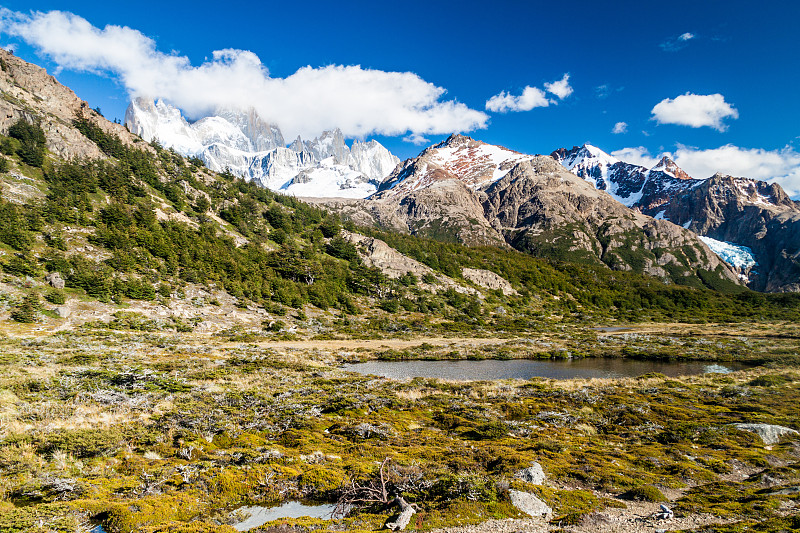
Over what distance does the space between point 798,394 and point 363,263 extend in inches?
4791

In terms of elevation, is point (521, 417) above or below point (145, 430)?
below

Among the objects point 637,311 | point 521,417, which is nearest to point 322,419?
point 521,417

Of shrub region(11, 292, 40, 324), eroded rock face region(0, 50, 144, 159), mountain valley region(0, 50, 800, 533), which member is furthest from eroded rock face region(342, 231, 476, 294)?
shrub region(11, 292, 40, 324)

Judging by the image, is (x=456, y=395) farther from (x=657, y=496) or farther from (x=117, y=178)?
(x=117, y=178)

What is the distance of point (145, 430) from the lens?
763 inches

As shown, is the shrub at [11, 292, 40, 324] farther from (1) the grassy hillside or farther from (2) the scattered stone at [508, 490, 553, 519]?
(2) the scattered stone at [508, 490, 553, 519]

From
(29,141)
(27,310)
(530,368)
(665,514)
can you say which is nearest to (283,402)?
(665,514)

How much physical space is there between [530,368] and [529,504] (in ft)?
171

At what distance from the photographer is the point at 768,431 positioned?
80.2 feet

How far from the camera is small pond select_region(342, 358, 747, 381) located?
53.6 metres

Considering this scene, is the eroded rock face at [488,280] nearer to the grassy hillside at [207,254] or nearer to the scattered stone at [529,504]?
the grassy hillside at [207,254]

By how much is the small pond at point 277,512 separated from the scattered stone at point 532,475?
8.57 meters

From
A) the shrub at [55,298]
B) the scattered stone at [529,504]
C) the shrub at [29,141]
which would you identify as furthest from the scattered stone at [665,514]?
the shrub at [29,141]

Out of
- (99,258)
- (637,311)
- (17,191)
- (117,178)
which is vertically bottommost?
(637,311)
